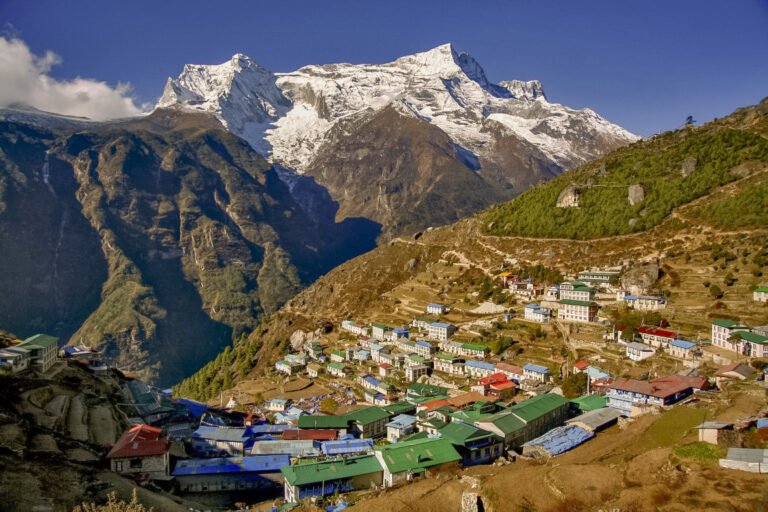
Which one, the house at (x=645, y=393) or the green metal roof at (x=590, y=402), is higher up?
the house at (x=645, y=393)

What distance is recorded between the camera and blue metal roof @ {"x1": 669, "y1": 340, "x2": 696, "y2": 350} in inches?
1994

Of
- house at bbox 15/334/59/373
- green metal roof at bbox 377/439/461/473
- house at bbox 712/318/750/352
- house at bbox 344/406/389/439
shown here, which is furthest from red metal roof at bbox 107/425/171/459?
house at bbox 712/318/750/352

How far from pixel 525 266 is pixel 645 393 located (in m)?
42.7

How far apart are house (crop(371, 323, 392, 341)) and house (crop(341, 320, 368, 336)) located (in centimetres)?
216

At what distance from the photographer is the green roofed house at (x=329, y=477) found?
112 ft

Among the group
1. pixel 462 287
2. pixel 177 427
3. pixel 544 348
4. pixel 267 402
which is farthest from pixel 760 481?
pixel 462 287

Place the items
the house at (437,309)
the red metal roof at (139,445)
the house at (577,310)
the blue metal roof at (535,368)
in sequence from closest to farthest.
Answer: the red metal roof at (139,445) < the blue metal roof at (535,368) < the house at (577,310) < the house at (437,309)

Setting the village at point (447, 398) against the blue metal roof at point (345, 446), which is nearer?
the village at point (447, 398)

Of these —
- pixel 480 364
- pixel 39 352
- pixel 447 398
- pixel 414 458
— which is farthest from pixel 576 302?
pixel 39 352

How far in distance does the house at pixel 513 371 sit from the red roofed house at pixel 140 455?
1326 inches

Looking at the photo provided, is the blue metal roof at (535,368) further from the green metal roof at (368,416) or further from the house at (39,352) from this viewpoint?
the house at (39,352)

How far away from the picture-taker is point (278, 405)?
210 ft

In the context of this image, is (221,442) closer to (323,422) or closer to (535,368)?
(323,422)

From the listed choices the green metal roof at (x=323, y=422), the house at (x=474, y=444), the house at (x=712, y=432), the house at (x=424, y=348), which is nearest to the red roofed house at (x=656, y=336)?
the house at (x=474, y=444)
